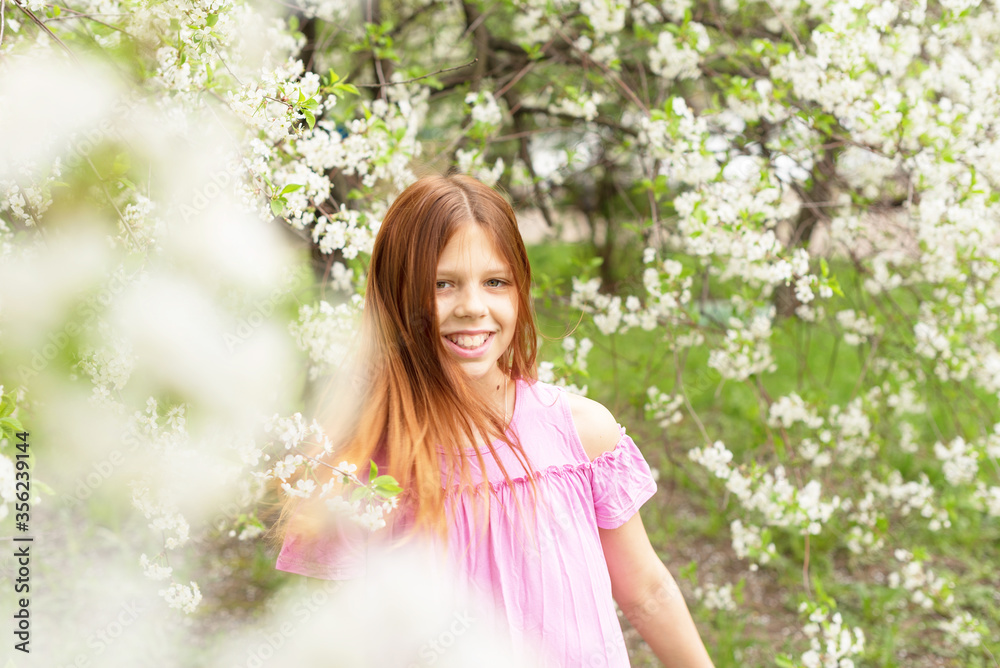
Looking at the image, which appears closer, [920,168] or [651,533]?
[920,168]

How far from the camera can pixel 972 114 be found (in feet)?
6.91

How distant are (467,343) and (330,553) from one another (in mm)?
432

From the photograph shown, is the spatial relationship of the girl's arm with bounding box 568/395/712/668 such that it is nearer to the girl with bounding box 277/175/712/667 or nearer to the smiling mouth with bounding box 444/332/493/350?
the girl with bounding box 277/175/712/667

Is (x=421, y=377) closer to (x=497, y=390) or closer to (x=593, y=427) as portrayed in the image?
(x=497, y=390)

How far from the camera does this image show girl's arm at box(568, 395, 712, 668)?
1407mm

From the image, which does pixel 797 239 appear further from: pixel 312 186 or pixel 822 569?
pixel 312 186

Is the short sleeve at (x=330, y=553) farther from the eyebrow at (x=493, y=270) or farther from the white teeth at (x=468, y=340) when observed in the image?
the eyebrow at (x=493, y=270)

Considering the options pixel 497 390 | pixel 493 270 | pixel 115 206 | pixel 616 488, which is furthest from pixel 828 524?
pixel 115 206

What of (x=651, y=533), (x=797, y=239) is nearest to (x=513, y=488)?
(x=797, y=239)

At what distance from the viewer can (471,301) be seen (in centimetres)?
122

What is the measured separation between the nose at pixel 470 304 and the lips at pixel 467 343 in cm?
4

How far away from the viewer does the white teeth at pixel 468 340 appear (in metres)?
1.25

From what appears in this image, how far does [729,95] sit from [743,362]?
0.84m

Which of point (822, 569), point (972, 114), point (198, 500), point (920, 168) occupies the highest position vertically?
point (972, 114)
